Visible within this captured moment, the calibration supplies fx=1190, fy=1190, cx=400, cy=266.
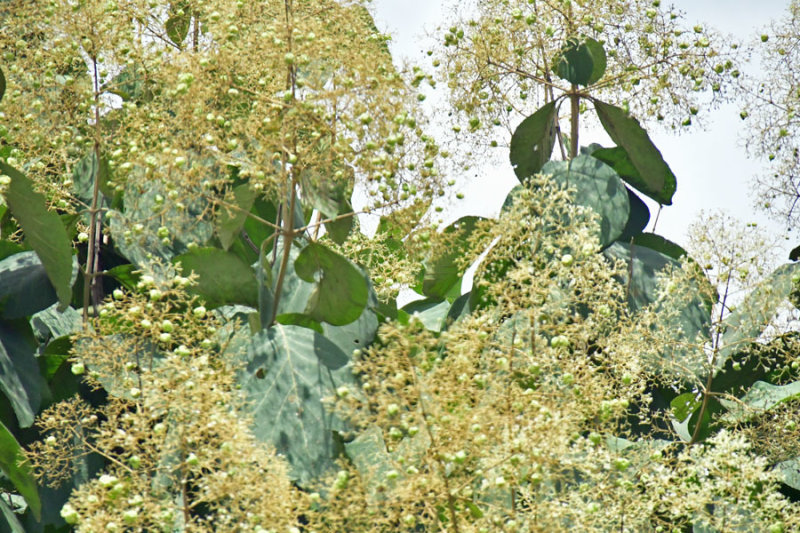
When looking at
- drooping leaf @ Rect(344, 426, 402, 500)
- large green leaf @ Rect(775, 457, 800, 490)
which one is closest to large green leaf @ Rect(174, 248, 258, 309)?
drooping leaf @ Rect(344, 426, 402, 500)

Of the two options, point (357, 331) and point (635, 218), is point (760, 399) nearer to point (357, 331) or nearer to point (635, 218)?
point (635, 218)

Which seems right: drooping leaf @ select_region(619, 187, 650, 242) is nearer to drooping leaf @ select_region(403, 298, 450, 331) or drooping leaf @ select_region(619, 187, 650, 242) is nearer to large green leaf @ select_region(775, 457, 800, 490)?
drooping leaf @ select_region(403, 298, 450, 331)

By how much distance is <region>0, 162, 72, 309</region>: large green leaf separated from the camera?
5.53 ft

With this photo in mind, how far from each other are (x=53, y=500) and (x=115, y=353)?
0.35 meters

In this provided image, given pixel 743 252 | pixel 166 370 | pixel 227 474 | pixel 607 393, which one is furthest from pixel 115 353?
pixel 743 252

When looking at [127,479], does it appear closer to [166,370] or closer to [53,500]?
[166,370]

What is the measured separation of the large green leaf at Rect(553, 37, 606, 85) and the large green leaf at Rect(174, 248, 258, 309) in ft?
2.09

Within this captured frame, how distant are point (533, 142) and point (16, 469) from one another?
100cm

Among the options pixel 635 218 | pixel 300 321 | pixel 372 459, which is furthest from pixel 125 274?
pixel 635 218

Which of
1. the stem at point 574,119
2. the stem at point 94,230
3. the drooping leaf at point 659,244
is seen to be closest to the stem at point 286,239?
the stem at point 94,230

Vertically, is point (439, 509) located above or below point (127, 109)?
below

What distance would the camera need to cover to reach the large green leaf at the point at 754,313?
5.68ft

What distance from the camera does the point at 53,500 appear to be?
5.69 ft

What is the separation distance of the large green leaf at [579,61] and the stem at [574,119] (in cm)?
4
